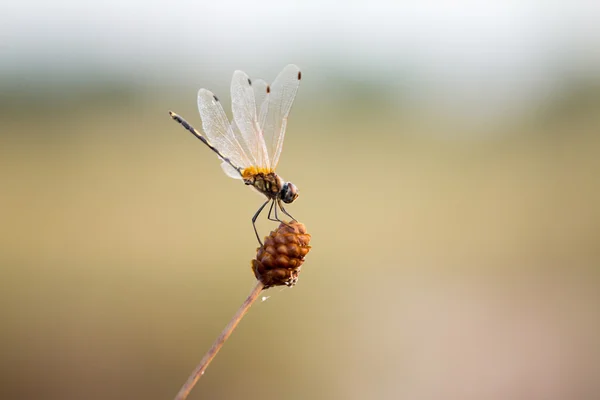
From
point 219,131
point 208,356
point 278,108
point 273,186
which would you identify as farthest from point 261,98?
point 208,356

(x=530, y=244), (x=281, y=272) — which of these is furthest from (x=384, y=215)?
(x=281, y=272)

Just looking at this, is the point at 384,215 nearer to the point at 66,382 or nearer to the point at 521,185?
the point at 521,185

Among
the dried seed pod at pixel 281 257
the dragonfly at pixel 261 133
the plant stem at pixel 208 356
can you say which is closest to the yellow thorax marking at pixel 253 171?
the dragonfly at pixel 261 133

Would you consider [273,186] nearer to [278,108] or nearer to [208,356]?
[278,108]

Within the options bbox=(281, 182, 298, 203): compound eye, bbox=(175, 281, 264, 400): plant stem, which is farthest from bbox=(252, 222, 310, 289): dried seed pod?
bbox=(281, 182, 298, 203): compound eye

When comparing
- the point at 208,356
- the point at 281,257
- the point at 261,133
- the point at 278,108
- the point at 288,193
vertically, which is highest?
the point at 278,108

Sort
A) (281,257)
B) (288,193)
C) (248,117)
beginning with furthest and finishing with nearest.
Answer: (248,117) → (288,193) → (281,257)

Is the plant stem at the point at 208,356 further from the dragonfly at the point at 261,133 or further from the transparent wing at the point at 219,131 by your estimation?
the transparent wing at the point at 219,131
